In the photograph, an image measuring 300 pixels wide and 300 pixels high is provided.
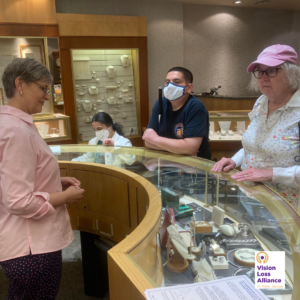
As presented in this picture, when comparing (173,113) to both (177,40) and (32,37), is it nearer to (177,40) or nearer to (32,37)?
(32,37)

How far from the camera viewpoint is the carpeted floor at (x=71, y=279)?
2.59 metres

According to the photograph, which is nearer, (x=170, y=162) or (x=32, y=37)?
(x=170, y=162)

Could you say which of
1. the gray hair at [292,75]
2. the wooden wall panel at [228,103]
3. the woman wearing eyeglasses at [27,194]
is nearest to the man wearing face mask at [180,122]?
the gray hair at [292,75]

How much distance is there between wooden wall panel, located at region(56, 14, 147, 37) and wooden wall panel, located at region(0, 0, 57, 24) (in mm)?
170

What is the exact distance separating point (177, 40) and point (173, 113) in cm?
518

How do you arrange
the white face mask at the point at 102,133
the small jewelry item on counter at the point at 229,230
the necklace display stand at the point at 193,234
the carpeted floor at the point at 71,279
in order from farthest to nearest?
the white face mask at the point at 102,133, the carpeted floor at the point at 71,279, the small jewelry item on counter at the point at 229,230, the necklace display stand at the point at 193,234

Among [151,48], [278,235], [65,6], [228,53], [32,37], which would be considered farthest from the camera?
[228,53]

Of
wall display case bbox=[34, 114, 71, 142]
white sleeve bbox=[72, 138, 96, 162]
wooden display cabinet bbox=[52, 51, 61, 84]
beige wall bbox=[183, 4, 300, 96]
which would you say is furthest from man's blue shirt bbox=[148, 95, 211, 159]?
beige wall bbox=[183, 4, 300, 96]

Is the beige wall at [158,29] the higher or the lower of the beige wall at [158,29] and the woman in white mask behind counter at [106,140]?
the higher

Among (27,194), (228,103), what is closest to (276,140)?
(27,194)

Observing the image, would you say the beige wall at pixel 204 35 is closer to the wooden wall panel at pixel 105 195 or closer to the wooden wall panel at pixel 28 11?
the wooden wall panel at pixel 28 11

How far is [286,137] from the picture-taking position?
1.42m

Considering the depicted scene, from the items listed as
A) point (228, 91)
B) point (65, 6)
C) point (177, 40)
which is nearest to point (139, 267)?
point (65, 6)

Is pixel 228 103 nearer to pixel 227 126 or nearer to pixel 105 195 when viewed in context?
pixel 227 126
